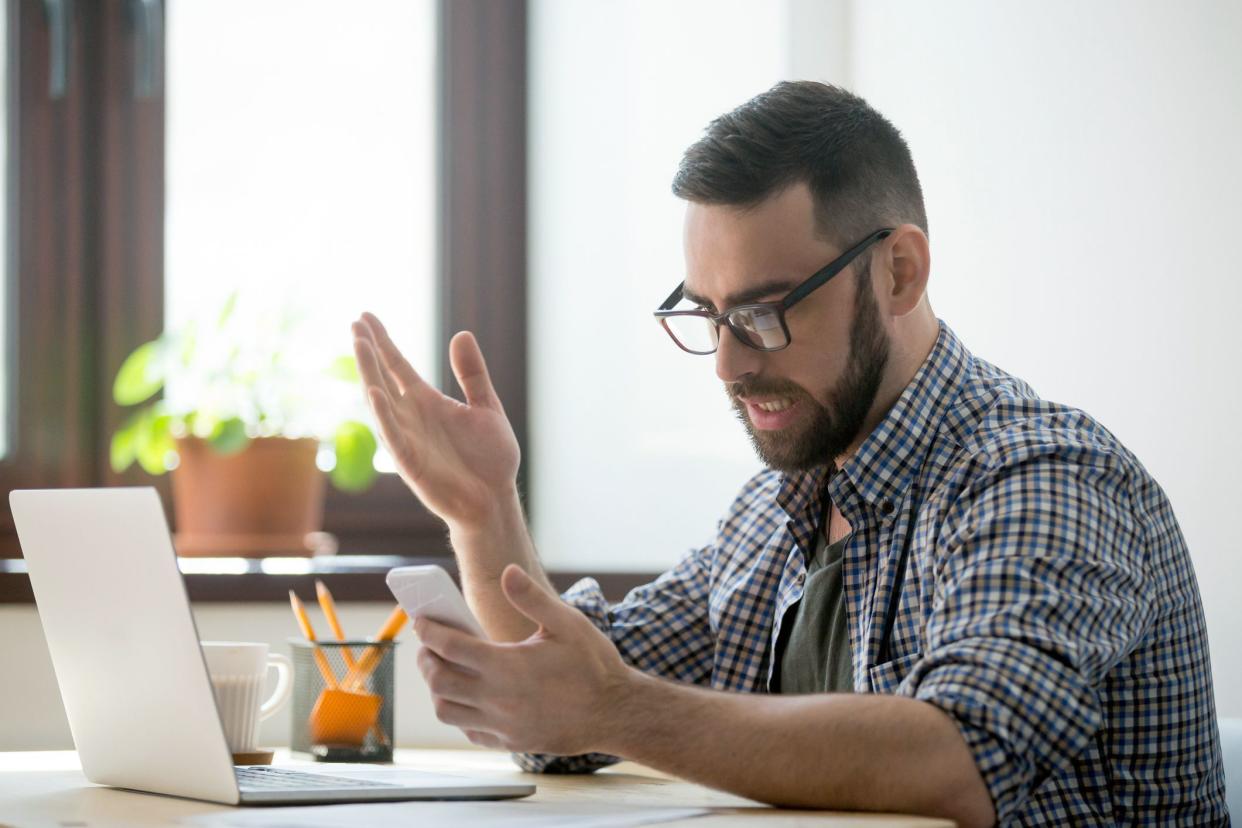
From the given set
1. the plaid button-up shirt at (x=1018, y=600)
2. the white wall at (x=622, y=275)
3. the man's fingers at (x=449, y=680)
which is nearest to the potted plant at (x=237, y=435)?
the white wall at (x=622, y=275)

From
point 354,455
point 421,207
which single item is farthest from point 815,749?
point 421,207

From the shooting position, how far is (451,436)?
1560 mm

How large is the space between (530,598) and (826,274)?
1.78 feet

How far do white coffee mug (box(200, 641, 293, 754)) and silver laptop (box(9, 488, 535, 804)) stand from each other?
8.6 inches

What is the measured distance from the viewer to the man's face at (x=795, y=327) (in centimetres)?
145

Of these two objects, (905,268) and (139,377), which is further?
(139,377)

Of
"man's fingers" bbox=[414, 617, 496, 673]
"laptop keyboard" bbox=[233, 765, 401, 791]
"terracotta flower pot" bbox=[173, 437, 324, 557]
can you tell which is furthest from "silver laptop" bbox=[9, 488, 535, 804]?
"terracotta flower pot" bbox=[173, 437, 324, 557]

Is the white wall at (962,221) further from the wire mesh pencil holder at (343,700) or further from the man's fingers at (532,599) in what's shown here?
the man's fingers at (532,599)

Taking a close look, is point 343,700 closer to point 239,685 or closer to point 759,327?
point 239,685

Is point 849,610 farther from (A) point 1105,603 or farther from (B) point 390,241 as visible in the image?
(B) point 390,241

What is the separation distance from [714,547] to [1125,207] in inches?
25.7

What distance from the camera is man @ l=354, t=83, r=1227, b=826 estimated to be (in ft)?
3.47

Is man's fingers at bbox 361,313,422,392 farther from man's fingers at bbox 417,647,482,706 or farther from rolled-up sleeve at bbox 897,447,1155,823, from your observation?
rolled-up sleeve at bbox 897,447,1155,823

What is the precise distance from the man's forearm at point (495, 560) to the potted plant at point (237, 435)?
2.70 ft
